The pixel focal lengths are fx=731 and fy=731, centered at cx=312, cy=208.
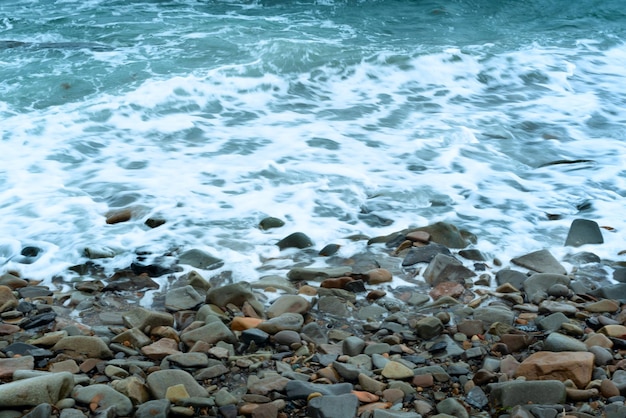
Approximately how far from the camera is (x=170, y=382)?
292 cm

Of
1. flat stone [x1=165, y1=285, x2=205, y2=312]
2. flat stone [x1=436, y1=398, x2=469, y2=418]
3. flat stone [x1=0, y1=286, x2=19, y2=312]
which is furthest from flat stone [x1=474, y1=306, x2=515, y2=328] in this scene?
flat stone [x1=0, y1=286, x2=19, y2=312]

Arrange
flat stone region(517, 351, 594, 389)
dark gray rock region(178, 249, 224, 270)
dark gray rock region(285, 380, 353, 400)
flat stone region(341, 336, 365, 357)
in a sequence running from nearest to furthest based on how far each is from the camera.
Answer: dark gray rock region(285, 380, 353, 400), flat stone region(517, 351, 594, 389), flat stone region(341, 336, 365, 357), dark gray rock region(178, 249, 224, 270)

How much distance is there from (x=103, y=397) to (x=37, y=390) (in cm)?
24

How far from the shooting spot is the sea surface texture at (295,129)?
485 cm

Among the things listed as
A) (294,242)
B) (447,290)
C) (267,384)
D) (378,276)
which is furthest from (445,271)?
(267,384)

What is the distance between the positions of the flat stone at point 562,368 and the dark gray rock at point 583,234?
1.62 m

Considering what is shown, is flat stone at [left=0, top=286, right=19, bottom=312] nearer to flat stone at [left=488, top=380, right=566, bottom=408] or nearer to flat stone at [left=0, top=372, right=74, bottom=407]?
flat stone at [left=0, top=372, right=74, bottom=407]

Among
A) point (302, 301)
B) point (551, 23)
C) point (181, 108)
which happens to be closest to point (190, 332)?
point (302, 301)

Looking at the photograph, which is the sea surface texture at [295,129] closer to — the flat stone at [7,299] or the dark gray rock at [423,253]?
the dark gray rock at [423,253]

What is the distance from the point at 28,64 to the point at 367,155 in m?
4.86

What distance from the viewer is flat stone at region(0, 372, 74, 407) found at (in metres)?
2.64

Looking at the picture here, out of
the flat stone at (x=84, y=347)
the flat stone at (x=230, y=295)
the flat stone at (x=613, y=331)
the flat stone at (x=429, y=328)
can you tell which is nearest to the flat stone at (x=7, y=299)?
the flat stone at (x=84, y=347)

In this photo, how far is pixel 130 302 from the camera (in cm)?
394

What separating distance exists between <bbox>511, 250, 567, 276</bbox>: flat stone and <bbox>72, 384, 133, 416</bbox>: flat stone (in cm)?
248
